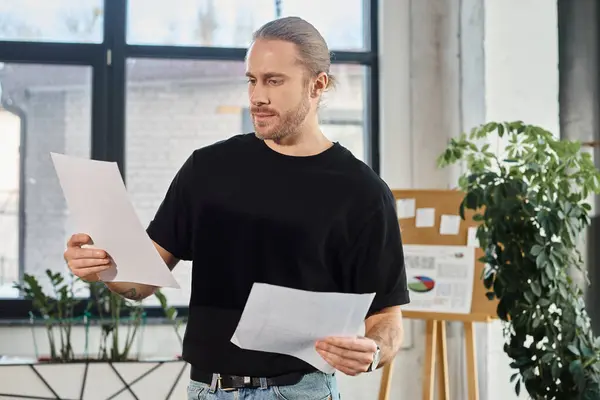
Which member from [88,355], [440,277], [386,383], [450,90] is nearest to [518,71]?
[450,90]

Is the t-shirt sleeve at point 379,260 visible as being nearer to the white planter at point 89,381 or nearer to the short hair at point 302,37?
the short hair at point 302,37

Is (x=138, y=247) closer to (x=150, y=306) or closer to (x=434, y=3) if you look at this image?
(x=150, y=306)

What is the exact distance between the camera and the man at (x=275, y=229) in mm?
1646

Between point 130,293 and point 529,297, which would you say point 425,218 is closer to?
point 529,297

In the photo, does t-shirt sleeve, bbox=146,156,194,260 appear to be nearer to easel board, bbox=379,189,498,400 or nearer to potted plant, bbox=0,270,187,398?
potted plant, bbox=0,270,187,398

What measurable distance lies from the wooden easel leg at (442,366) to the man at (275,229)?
8.24ft

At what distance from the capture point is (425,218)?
13.3ft

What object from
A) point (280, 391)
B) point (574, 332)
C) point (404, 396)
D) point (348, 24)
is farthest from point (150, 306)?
point (280, 391)

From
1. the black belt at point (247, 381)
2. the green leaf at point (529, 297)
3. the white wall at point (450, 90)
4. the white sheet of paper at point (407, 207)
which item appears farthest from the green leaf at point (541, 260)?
the black belt at point (247, 381)

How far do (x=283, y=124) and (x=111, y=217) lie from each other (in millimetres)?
364

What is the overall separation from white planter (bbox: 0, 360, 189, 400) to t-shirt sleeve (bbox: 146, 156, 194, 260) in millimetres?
2152

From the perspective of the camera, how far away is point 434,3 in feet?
15.6

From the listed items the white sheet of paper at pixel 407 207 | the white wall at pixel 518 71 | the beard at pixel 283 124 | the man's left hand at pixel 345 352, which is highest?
the white wall at pixel 518 71

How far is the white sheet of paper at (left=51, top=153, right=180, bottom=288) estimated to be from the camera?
5.18 ft
